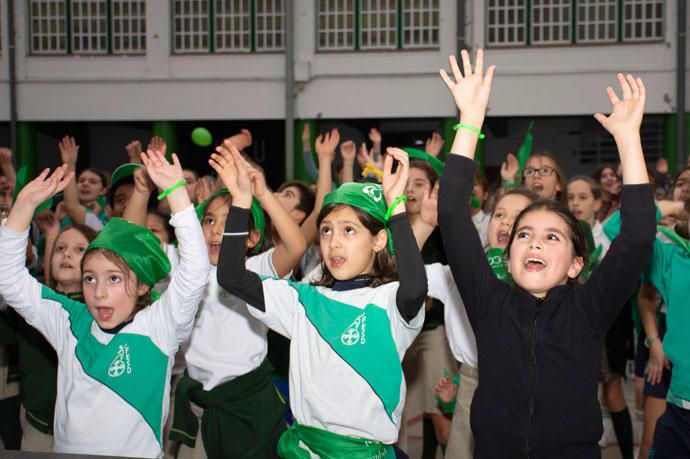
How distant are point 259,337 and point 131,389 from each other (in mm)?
698

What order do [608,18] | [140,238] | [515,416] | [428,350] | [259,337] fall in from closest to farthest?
1. [515,416]
2. [140,238]
3. [259,337]
4. [428,350]
5. [608,18]

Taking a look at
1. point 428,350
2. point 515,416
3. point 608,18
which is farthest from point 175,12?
point 515,416

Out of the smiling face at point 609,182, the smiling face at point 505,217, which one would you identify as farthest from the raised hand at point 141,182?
the smiling face at point 609,182

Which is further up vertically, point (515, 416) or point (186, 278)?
point (186, 278)

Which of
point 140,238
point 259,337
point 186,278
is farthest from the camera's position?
point 259,337

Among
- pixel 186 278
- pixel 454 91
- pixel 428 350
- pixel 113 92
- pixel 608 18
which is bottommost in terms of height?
pixel 428 350

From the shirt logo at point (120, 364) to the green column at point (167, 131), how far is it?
10169mm

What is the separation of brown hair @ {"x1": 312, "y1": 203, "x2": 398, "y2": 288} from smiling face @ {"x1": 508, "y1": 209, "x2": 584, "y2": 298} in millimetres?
513

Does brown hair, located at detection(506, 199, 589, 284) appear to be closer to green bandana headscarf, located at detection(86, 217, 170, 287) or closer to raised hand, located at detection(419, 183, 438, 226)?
raised hand, located at detection(419, 183, 438, 226)

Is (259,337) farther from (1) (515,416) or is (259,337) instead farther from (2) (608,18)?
(2) (608,18)

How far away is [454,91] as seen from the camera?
2.39m

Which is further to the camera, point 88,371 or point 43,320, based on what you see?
point 43,320

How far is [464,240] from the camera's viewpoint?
243cm

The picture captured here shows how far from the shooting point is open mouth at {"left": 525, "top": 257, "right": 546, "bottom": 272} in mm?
2422
